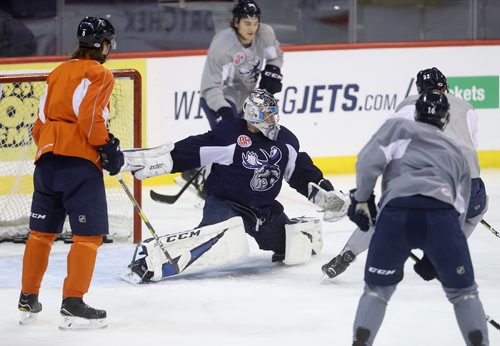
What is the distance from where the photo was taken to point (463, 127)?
5168mm

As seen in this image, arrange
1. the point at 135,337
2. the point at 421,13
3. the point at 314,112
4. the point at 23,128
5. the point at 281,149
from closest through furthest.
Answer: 1. the point at 135,337
2. the point at 281,149
3. the point at 23,128
4. the point at 314,112
5. the point at 421,13

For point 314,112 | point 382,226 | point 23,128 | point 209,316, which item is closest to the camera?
point 382,226

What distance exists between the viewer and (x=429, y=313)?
4.92 m

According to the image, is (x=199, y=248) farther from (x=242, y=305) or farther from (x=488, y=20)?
(x=488, y=20)

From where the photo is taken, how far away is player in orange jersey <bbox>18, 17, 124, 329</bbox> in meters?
4.50

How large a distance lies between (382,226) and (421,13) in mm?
5185

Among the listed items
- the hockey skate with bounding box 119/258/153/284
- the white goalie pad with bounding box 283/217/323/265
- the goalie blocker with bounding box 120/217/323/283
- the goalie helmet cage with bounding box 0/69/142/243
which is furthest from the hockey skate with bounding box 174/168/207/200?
the hockey skate with bounding box 119/258/153/284

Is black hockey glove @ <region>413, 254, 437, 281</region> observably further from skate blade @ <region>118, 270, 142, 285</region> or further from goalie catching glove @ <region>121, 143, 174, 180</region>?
skate blade @ <region>118, 270, 142, 285</region>

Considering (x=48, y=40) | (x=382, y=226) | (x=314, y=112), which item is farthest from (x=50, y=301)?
(x=314, y=112)

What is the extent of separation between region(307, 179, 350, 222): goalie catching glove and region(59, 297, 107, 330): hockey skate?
124cm

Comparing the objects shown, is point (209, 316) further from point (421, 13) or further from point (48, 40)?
point (421, 13)

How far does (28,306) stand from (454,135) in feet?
6.18

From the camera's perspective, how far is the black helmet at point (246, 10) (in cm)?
685

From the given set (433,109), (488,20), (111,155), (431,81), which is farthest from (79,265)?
(488,20)
